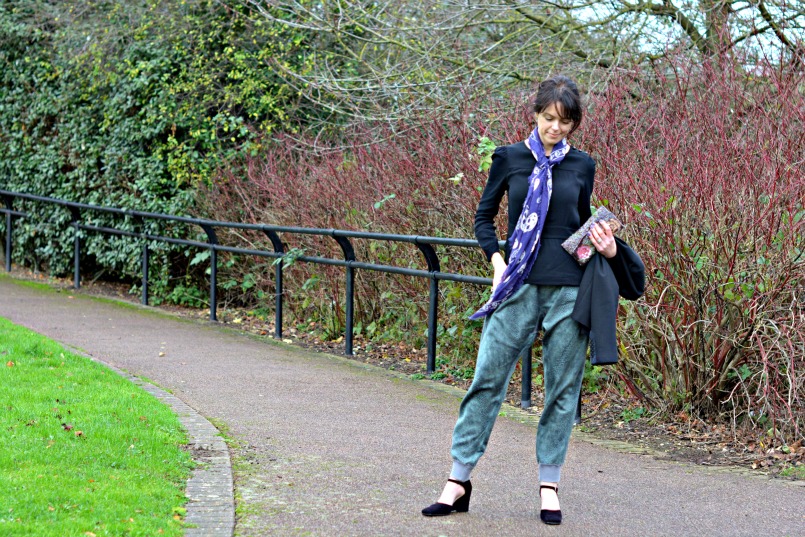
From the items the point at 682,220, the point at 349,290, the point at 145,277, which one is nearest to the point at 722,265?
the point at 682,220

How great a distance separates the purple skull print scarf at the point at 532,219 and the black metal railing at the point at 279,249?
8.71 feet

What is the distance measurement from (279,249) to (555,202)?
20.7 feet

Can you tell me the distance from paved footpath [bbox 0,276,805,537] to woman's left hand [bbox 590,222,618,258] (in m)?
1.14

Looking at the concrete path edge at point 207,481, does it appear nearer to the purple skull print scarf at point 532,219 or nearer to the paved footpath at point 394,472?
the paved footpath at point 394,472

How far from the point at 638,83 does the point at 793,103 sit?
5.66ft

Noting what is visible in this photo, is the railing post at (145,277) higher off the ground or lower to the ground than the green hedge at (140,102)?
lower

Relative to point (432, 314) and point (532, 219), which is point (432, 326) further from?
point (532, 219)

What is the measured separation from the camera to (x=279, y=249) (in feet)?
34.5

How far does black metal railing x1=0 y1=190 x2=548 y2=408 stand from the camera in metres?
8.15

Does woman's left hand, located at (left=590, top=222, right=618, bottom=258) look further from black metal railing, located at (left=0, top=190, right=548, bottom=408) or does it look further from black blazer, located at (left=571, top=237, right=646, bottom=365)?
black metal railing, located at (left=0, top=190, right=548, bottom=408)

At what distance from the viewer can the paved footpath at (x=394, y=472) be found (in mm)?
4566

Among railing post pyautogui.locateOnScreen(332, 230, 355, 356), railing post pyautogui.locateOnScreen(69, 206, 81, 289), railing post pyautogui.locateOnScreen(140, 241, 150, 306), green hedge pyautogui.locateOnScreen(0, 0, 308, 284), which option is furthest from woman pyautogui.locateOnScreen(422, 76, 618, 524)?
railing post pyautogui.locateOnScreen(69, 206, 81, 289)

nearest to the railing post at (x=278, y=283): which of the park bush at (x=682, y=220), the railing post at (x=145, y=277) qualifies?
the park bush at (x=682, y=220)

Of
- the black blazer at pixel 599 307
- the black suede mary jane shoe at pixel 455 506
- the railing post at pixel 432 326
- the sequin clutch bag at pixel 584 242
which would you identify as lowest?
the black suede mary jane shoe at pixel 455 506
